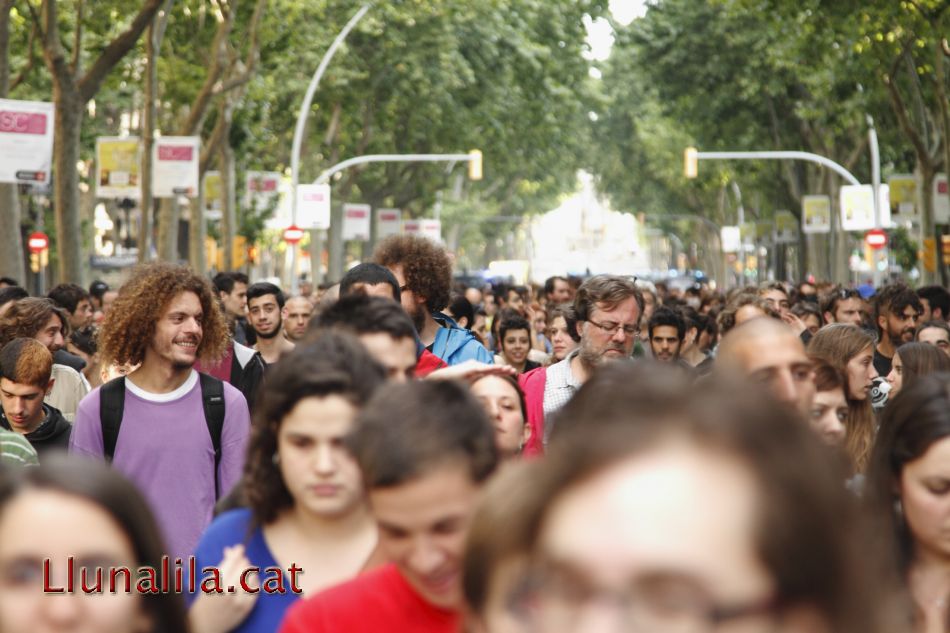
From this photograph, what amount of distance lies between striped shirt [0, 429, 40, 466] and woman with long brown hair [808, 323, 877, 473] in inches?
104

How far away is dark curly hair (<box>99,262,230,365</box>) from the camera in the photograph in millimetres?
7090

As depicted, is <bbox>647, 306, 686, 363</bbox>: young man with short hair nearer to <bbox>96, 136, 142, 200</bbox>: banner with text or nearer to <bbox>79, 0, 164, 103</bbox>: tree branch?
<bbox>79, 0, 164, 103</bbox>: tree branch

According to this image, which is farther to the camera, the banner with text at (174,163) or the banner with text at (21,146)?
the banner with text at (174,163)

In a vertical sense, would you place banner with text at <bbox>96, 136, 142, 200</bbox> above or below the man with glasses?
above

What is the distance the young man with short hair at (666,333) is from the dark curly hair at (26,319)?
389 centimetres

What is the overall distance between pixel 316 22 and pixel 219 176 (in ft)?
14.9

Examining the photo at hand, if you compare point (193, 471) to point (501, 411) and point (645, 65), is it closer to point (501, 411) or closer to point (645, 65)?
point (501, 411)

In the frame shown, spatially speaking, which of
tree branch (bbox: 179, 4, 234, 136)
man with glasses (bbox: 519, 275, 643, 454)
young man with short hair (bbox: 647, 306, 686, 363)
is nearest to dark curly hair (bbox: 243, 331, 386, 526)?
man with glasses (bbox: 519, 275, 643, 454)

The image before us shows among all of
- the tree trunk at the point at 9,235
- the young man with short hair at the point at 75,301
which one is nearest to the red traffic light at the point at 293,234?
the tree trunk at the point at 9,235

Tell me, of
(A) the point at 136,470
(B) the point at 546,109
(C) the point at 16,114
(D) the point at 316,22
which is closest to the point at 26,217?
(D) the point at 316,22

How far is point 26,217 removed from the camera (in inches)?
1790

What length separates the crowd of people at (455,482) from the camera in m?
1.49

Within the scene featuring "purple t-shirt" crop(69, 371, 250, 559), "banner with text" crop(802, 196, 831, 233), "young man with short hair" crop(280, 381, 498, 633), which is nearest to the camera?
"young man with short hair" crop(280, 381, 498, 633)

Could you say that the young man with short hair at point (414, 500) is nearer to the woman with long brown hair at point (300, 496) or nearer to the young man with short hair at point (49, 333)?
the woman with long brown hair at point (300, 496)
